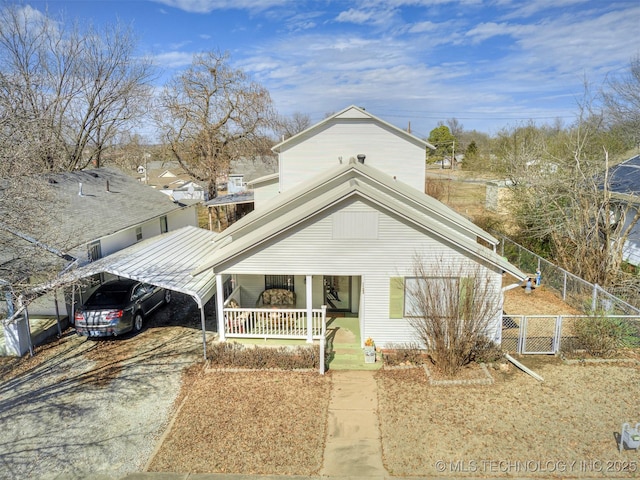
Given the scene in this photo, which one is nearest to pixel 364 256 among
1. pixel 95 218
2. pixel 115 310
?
pixel 115 310

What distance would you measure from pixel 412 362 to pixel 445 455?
387 centimetres

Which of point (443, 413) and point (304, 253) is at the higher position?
point (304, 253)

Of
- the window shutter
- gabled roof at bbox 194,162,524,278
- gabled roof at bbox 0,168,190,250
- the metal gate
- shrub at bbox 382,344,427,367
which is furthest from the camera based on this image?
gabled roof at bbox 0,168,190,250

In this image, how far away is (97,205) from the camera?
1953cm

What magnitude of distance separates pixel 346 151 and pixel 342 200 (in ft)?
28.6

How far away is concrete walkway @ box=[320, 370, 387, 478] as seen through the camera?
8164 millimetres

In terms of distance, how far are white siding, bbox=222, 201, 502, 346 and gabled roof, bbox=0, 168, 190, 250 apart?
7470mm

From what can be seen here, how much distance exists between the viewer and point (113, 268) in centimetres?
1351

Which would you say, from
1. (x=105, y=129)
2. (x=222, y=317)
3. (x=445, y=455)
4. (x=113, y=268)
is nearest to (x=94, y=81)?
(x=105, y=129)

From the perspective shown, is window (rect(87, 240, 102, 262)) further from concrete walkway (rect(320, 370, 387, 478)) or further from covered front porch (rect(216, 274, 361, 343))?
concrete walkway (rect(320, 370, 387, 478))

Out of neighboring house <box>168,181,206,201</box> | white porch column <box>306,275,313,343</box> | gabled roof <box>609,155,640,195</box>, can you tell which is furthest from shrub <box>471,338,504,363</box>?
neighboring house <box>168,181,206,201</box>

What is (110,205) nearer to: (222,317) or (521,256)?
(222,317)

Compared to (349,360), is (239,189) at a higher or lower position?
higher

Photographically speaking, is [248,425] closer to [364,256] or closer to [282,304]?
[364,256]
